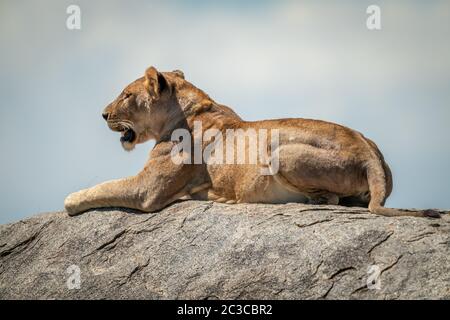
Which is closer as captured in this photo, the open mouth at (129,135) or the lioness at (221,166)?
the lioness at (221,166)

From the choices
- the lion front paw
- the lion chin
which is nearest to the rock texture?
the lion front paw

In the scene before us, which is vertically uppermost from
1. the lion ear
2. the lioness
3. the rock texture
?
the lion ear

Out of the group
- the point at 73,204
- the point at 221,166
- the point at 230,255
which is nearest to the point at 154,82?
the point at 221,166

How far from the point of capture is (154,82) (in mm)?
16406

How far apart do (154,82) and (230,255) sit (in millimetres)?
4058

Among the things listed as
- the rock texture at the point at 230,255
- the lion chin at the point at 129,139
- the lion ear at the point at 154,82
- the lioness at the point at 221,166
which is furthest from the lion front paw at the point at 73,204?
the lion ear at the point at 154,82

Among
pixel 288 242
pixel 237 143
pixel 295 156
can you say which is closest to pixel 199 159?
pixel 237 143

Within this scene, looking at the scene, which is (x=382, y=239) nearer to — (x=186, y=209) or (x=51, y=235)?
(x=186, y=209)

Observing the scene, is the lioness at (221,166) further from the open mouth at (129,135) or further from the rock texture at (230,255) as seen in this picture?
the rock texture at (230,255)

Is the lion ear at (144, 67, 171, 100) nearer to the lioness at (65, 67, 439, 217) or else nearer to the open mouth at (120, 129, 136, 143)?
the lioness at (65, 67, 439, 217)

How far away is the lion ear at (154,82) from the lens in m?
16.4

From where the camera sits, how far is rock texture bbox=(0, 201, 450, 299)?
42.4ft

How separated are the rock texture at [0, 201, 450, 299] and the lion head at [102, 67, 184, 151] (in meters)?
1.79
